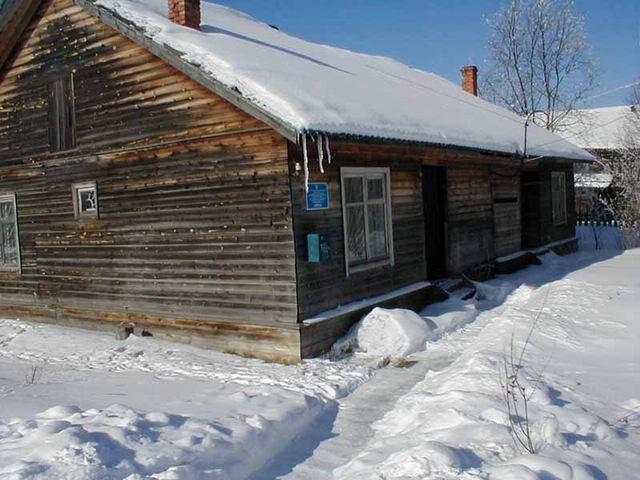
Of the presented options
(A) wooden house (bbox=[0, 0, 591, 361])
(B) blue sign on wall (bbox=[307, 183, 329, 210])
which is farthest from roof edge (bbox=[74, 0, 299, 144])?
(B) blue sign on wall (bbox=[307, 183, 329, 210])

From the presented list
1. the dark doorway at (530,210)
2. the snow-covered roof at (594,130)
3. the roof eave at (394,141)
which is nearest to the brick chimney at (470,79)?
the dark doorway at (530,210)

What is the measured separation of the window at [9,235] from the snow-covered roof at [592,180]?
28913mm

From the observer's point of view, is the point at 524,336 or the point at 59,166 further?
the point at 59,166

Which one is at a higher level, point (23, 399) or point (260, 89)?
point (260, 89)

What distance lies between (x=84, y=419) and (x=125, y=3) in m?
7.48

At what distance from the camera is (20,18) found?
10.9m

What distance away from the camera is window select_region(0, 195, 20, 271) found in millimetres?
11773

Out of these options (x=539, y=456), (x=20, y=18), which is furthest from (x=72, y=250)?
(x=539, y=456)

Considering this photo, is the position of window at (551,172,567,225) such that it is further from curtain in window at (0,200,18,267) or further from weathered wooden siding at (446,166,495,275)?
curtain in window at (0,200,18,267)

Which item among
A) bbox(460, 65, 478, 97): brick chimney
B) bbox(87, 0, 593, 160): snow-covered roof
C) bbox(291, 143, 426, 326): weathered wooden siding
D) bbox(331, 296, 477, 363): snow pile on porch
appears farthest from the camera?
bbox(460, 65, 478, 97): brick chimney

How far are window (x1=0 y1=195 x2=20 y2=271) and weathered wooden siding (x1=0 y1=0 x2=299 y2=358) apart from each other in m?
→ 0.24

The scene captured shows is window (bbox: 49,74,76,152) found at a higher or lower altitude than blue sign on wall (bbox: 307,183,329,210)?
higher

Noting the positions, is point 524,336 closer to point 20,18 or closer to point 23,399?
point 23,399

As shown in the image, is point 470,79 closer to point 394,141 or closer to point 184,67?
point 394,141
